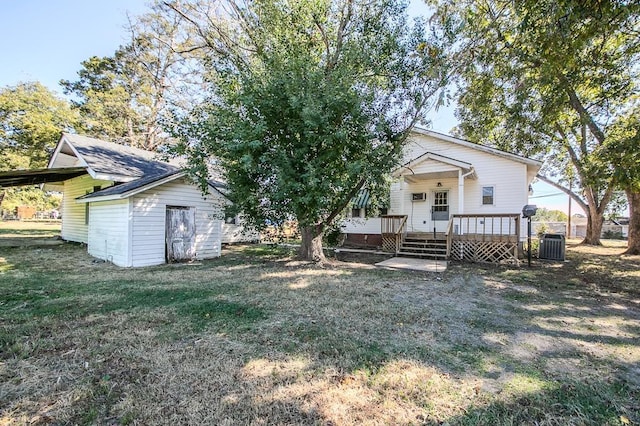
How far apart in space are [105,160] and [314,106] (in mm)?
9769

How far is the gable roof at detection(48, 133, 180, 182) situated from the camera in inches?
429

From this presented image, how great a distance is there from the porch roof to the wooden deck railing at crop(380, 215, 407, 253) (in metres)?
1.93

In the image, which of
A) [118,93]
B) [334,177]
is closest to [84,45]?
[118,93]

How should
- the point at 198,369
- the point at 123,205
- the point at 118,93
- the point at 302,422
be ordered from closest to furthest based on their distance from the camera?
the point at 302,422 → the point at 198,369 → the point at 123,205 → the point at 118,93

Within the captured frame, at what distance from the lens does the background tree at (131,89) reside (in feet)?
69.2

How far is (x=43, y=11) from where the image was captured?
12086 mm

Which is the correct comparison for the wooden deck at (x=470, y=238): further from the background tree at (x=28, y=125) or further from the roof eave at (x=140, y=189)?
the background tree at (x=28, y=125)

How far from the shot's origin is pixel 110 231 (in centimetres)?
983

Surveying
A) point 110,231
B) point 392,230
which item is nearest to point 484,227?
point 392,230

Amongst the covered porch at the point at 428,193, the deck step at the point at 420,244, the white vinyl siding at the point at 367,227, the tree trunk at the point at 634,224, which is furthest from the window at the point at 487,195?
the tree trunk at the point at 634,224

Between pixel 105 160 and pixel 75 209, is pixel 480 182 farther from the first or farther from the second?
pixel 75 209

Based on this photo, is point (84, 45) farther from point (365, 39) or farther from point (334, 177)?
point (334, 177)

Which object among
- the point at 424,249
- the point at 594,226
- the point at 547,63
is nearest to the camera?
the point at 547,63

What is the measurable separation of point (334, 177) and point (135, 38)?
2126cm
